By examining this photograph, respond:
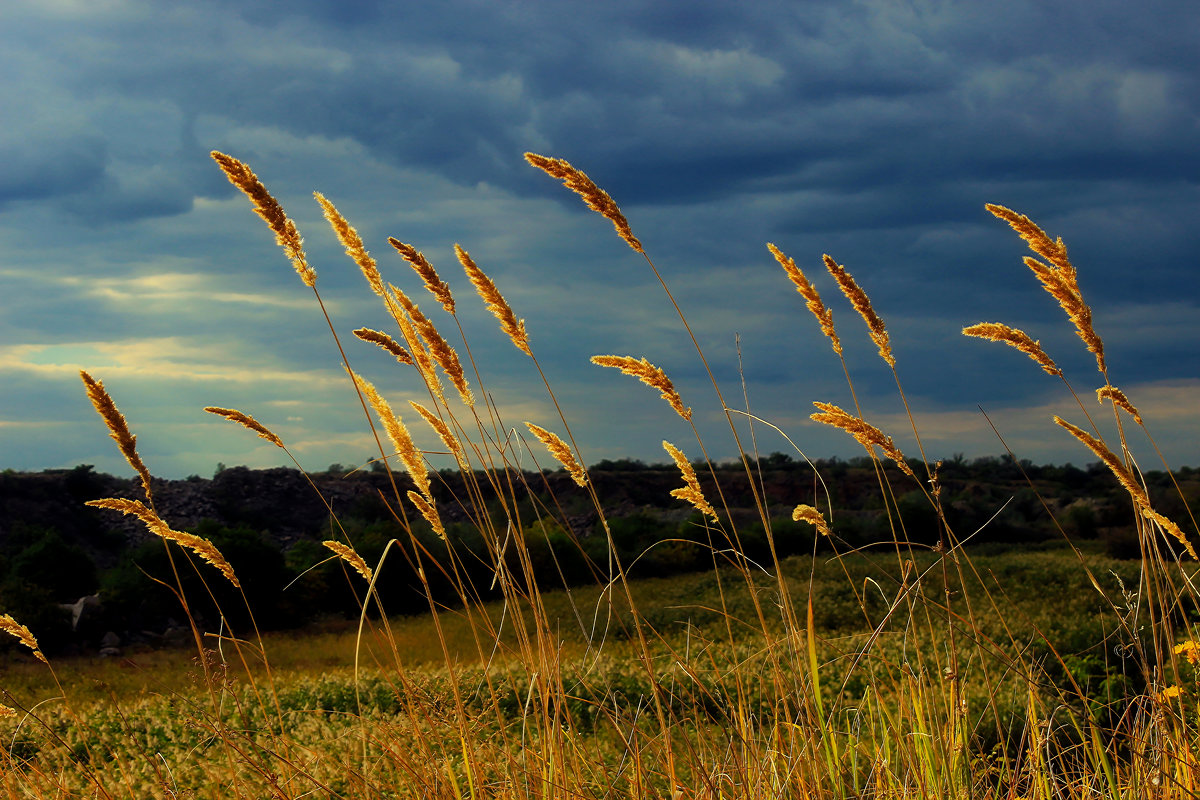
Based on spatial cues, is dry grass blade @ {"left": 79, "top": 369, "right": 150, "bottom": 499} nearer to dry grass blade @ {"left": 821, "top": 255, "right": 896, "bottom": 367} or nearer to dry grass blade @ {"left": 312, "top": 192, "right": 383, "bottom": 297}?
dry grass blade @ {"left": 312, "top": 192, "right": 383, "bottom": 297}

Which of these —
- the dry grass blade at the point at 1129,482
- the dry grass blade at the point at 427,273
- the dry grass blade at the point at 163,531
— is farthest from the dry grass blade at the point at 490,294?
the dry grass blade at the point at 1129,482

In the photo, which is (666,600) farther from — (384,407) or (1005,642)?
(384,407)

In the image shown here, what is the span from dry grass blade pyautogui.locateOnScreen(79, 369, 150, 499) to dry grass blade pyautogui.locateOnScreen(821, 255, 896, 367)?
182 centimetres

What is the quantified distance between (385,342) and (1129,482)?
1.96 m

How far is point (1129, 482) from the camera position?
2078mm

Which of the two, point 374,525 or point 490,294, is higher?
point 490,294

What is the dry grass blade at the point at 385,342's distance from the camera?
2164 millimetres

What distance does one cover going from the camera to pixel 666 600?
14125 mm

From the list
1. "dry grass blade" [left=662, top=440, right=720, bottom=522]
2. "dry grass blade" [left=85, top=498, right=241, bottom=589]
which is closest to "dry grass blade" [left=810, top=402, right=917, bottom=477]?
"dry grass blade" [left=662, top=440, right=720, bottom=522]

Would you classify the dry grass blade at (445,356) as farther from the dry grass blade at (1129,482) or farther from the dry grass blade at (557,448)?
the dry grass blade at (1129,482)

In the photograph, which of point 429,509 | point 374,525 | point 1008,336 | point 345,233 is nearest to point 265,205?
point 345,233

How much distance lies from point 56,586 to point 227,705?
9.27 meters

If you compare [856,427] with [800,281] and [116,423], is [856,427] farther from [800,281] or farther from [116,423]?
[116,423]

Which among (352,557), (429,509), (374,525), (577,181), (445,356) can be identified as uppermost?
(577,181)
